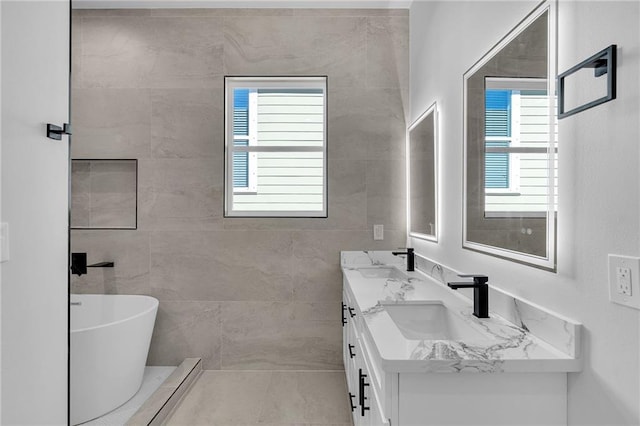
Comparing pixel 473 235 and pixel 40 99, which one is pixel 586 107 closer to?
pixel 473 235

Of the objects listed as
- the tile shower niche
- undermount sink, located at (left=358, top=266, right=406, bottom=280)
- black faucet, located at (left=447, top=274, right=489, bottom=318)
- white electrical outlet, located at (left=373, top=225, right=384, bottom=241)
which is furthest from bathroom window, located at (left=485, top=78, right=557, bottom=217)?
the tile shower niche

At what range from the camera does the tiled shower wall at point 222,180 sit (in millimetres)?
3020

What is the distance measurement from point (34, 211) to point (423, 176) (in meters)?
2.08

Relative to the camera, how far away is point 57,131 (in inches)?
51.5

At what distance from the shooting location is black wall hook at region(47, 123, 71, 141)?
1.28 metres

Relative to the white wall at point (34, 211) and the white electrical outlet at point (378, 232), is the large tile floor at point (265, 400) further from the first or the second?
the white wall at point (34, 211)

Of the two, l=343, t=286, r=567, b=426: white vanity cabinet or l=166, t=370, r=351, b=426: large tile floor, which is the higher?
l=343, t=286, r=567, b=426: white vanity cabinet

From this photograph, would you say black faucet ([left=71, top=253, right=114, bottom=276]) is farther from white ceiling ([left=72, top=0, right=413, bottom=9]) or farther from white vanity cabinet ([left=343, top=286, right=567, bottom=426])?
white vanity cabinet ([left=343, top=286, right=567, bottom=426])

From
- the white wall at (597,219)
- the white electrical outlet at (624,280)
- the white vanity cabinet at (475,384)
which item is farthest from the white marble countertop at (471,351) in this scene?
the white electrical outlet at (624,280)

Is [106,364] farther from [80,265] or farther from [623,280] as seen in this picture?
[623,280]

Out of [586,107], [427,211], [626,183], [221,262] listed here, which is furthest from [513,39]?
[221,262]

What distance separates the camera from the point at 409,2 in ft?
9.77

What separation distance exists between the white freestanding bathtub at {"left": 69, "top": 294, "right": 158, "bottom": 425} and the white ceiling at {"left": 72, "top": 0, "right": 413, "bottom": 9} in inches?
90.4

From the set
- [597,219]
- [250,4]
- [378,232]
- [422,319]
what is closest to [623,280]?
[597,219]
